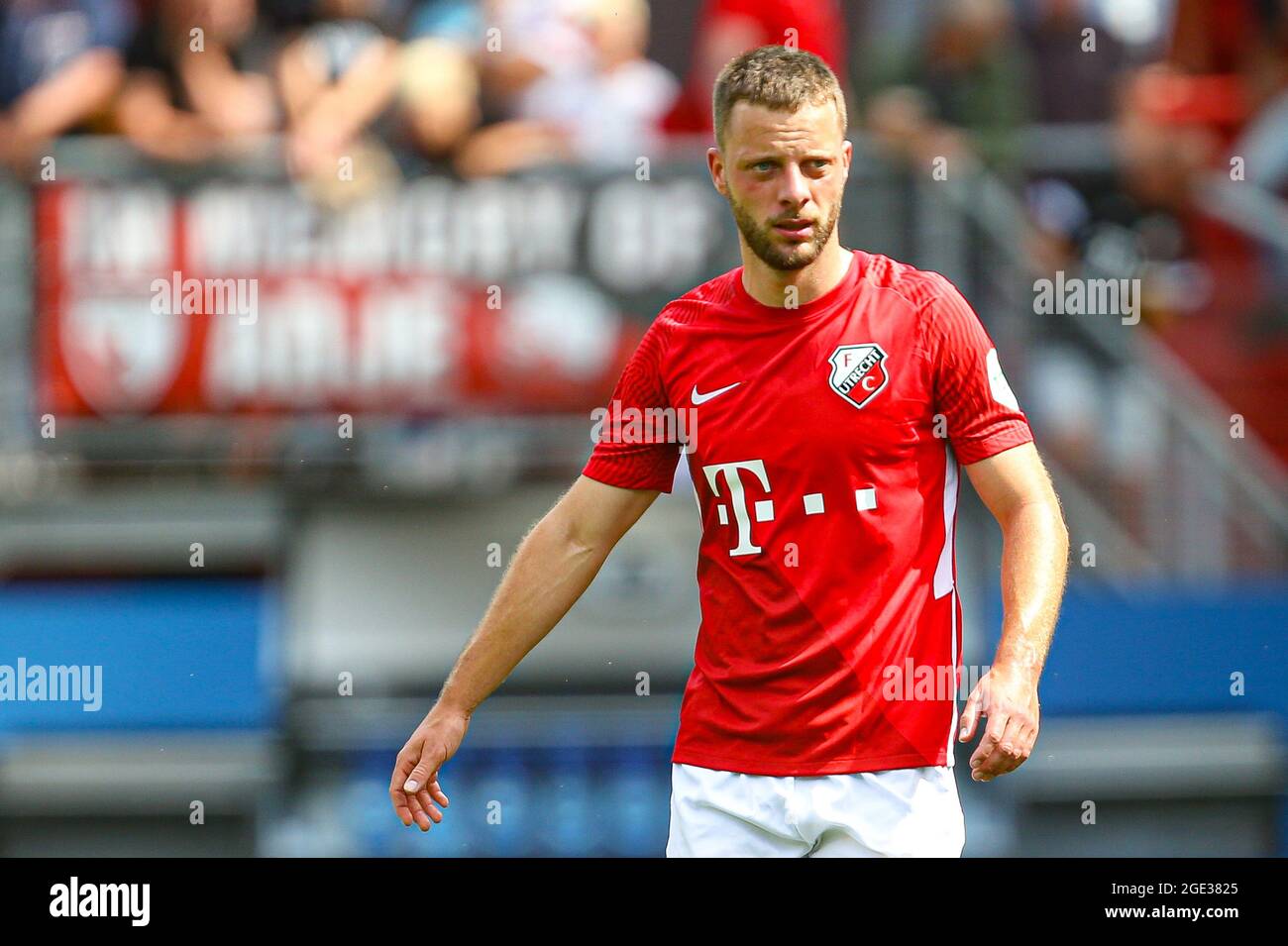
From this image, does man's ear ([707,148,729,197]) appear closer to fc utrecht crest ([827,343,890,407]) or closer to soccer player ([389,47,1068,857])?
soccer player ([389,47,1068,857])

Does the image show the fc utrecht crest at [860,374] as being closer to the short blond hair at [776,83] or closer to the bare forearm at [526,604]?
the short blond hair at [776,83]

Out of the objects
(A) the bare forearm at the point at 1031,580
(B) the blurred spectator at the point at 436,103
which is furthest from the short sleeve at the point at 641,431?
(B) the blurred spectator at the point at 436,103

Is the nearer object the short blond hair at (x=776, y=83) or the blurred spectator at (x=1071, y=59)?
the short blond hair at (x=776, y=83)

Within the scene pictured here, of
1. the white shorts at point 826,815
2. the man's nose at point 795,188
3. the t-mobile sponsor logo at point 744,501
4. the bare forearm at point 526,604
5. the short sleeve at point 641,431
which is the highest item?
the man's nose at point 795,188

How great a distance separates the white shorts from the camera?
158 inches

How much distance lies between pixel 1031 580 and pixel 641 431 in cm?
99

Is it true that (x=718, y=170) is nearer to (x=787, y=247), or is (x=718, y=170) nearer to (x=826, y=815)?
(x=787, y=247)

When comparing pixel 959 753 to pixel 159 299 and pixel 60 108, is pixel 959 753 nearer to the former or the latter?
pixel 159 299

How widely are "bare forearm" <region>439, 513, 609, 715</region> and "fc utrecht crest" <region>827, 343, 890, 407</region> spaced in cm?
75

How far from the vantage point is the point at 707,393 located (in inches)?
165

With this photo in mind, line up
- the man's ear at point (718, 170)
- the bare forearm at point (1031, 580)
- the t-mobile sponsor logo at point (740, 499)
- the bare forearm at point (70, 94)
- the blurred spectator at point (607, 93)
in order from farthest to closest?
1. the bare forearm at point (70, 94)
2. the blurred spectator at point (607, 93)
3. the man's ear at point (718, 170)
4. the t-mobile sponsor logo at point (740, 499)
5. the bare forearm at point (1031, 580)

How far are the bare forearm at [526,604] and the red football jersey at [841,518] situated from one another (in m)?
0.38

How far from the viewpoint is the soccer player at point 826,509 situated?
158 inches

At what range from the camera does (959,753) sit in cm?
764
